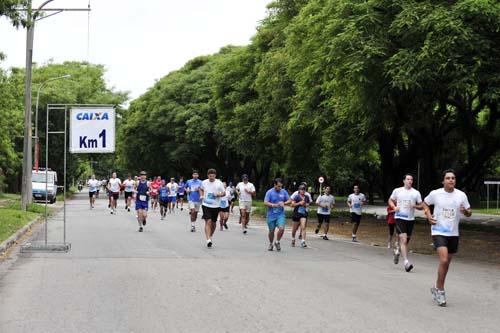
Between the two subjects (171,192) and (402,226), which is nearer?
(402,226)

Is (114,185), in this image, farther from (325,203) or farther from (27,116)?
(325,203)

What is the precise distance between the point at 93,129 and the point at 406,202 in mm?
6621

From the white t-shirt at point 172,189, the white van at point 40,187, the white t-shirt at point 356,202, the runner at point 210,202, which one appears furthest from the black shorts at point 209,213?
the white van at point 40,187

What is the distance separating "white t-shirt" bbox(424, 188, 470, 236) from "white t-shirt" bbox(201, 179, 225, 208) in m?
7.64

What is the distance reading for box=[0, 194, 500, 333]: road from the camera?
7.56 m

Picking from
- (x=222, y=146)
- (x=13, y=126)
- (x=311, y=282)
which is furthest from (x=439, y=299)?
(x=222, y=146)

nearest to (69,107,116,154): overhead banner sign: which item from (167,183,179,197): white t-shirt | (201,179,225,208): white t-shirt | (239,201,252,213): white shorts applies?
(201,179,225,208): white t-shirt

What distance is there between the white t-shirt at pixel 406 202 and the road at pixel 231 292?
3.43 ft

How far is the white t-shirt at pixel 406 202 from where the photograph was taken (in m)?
13.4

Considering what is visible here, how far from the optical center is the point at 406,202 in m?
13.5

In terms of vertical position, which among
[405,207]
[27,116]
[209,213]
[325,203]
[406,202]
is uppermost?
[27,116]

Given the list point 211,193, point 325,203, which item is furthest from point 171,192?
point 211,193

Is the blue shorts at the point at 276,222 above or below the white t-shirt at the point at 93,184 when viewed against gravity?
below

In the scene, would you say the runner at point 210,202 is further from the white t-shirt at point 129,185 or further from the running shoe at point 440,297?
the white t-shirt at point 129,185
